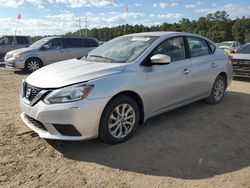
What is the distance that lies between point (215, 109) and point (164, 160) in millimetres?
2787

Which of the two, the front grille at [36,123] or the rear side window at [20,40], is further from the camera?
the rear side window at [20,40]

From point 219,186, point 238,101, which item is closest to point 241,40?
point 238,101

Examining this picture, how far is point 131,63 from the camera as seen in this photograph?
14.5 ft

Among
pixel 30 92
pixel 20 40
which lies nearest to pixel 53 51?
pixel 20 40

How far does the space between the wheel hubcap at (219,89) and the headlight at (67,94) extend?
145 inches

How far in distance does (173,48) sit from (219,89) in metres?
1.97

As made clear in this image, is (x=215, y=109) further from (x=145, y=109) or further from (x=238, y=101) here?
(x=145, y=109)

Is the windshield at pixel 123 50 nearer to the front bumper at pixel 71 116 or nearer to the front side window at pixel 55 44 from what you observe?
the front bumper at pixel 71 116

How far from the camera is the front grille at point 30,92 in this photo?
3990mm

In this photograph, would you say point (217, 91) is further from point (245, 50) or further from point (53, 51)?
point (53, 51)

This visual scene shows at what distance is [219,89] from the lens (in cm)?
658

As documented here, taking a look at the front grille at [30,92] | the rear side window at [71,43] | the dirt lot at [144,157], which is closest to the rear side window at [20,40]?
the rear side window at [71,43]

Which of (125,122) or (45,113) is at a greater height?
(45,113)

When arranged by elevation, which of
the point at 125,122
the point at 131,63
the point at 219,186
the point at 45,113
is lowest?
the point at 219,186
